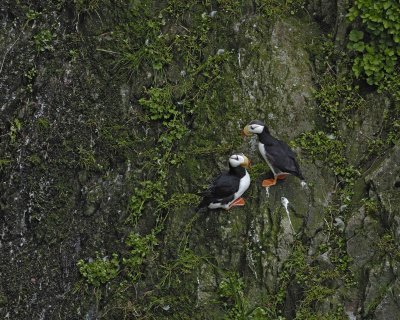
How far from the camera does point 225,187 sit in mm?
8320

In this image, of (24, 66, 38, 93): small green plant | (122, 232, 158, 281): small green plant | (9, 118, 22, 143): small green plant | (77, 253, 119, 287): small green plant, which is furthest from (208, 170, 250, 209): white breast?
(24, 66, 38, 93): small green plant

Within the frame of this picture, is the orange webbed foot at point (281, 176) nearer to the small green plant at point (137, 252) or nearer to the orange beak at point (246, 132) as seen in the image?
the orange beak at point (246, 132)

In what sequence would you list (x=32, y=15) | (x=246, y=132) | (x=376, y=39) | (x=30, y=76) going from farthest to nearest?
(x=32, y=15) < (x=30, y=76) < (x=376, y=39) < (x=246, y=132)

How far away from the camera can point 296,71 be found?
9.25 meters

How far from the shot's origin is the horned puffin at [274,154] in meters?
8.30

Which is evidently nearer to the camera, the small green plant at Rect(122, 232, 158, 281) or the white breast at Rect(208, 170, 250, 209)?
the white breast at Rect(208, 170, 250, 209)

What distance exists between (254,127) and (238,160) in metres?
0.49

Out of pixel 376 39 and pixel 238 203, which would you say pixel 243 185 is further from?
pixel 376 39

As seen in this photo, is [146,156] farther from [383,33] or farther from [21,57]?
[383,33]

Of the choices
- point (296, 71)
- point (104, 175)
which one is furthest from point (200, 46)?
point (104, 175)

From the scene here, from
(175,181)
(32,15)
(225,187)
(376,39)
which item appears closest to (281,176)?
(225,187)

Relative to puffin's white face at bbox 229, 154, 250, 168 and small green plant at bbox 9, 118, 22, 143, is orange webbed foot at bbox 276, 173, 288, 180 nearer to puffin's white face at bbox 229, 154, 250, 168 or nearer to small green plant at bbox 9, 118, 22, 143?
puffin's white face at bbox 229, 154, 250, 168

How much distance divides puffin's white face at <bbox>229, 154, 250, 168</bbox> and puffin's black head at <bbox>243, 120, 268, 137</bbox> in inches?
15.3

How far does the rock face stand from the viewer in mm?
8273
